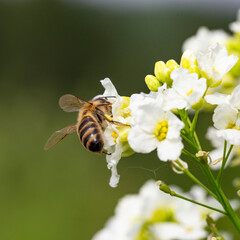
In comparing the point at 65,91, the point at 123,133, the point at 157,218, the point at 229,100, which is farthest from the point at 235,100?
the point at 65,91

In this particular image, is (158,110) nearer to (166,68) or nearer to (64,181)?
(166,68)

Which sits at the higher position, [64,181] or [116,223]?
[64,181]

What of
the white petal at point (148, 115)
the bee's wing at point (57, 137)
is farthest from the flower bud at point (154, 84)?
the bee's wing at point (57, 137)

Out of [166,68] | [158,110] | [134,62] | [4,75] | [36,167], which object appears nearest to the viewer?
[158,110]

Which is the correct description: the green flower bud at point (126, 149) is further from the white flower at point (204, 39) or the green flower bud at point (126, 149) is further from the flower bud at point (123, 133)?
the white flower at point (204, 39)

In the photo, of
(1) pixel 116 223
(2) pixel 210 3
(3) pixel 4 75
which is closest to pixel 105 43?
(2) pixel 210 3
